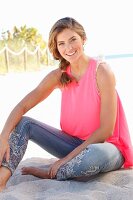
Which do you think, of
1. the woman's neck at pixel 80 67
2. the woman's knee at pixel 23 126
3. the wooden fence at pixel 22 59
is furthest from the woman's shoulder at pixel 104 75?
the wooden fence at pixel 22 59

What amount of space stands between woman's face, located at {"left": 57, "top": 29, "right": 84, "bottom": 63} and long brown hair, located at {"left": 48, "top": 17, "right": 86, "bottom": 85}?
0.03 metres

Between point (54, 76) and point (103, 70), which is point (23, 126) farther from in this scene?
point (103, 70)

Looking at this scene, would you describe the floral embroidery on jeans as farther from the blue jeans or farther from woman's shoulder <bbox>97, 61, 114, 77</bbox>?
woman's shoulder <bbox>97, 61, 114, 77</bbox>

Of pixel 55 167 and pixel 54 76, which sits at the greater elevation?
pixel 54 76

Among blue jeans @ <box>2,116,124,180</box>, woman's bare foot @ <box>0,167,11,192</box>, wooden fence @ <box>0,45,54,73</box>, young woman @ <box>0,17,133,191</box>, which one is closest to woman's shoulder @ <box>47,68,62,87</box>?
young woman @ <box>0,17,133,191</box>

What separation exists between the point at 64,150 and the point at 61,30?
77 centimetres

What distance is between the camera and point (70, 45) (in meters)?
2.64

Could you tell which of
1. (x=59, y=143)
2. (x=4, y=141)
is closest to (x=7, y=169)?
(x=4, y=141)

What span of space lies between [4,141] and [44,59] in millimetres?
16962

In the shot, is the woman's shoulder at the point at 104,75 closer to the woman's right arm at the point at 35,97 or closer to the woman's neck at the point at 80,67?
the woman's neck at the point at 80,67

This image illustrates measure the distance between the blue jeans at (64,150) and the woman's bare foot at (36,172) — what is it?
0.50 feet

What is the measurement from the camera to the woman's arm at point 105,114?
2.54 metres

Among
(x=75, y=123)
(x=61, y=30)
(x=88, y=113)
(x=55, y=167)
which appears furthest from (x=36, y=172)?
(x=61, y=30)

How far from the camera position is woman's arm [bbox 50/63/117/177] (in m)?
2.54
